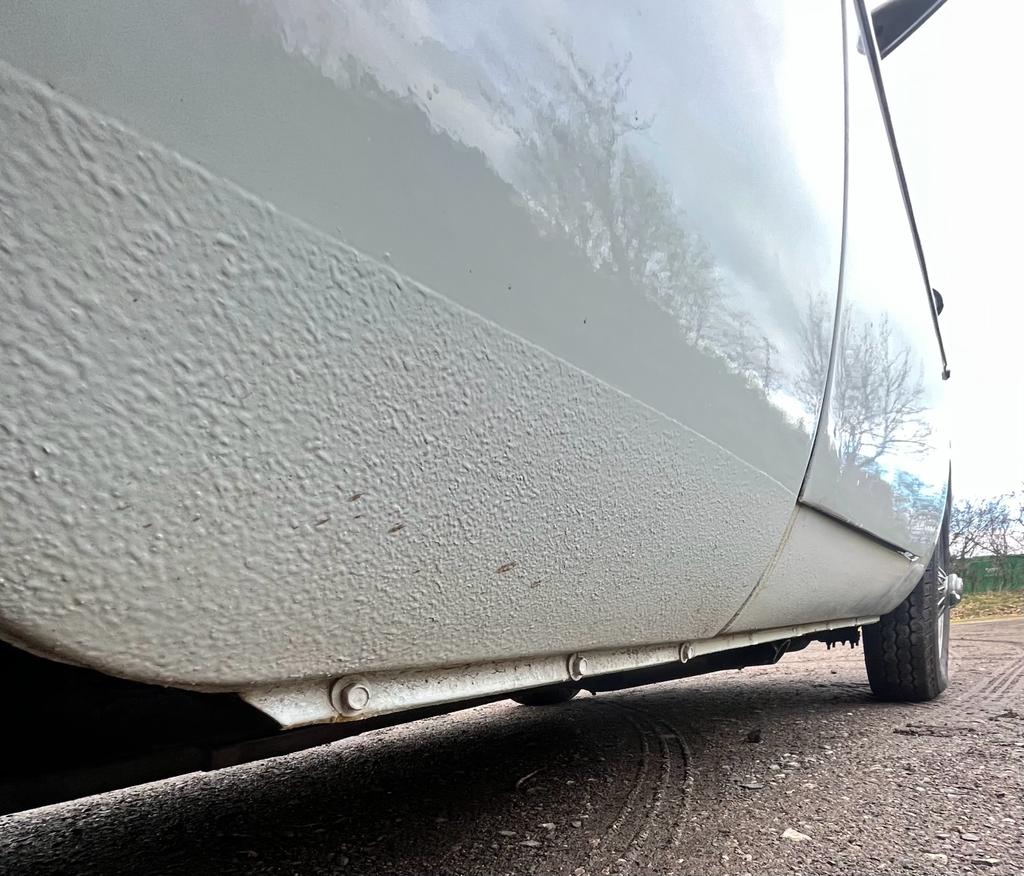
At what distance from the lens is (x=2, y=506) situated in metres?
0.45

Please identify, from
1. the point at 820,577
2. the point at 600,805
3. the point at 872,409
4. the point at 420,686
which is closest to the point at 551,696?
the point at 600,805

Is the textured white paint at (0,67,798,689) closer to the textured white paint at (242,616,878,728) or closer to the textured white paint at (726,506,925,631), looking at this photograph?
the textured white paint at (242,616,878,728)

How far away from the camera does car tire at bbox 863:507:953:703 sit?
2639 millimetres

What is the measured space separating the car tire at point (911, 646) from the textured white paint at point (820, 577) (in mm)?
567

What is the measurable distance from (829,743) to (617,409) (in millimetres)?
1836

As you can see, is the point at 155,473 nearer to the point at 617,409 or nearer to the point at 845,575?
the point at 617,409

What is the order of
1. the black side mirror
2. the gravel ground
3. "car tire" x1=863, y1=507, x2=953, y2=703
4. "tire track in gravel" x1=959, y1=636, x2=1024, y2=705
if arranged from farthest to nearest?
"tire track in gravel" x1=959, y1=636, x2=1024, y2=705 → "car tire" x1=863, y1=507, x2=953, y2=703 → the black side mirror → the gravel ground

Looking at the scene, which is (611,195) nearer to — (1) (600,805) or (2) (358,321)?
(2) (358,321)

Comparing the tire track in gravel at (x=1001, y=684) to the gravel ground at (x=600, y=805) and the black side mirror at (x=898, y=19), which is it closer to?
the gravel ground at (x=600, y=805)

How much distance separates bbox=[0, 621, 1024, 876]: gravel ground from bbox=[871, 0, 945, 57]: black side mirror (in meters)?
1.76

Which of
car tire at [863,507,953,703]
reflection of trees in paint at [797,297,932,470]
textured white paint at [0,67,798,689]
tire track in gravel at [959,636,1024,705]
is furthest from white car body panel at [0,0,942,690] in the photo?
tire track in gravel at [959,636,1024,705]

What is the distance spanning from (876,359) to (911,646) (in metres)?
1.57

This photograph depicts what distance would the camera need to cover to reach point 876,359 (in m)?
1.57

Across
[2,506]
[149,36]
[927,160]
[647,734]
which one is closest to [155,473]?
[2,506]
